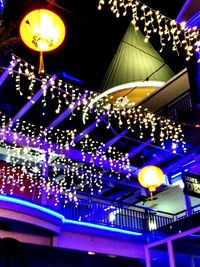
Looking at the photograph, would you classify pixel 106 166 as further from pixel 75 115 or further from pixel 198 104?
pixel 198 104

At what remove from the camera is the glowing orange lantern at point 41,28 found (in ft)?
15.6

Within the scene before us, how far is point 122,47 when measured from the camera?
14906 mm

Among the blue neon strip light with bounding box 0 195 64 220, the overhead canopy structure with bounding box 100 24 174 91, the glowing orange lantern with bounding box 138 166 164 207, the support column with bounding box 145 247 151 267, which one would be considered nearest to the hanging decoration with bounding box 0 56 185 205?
the blue neon strip light with bounding box 0 195 64 220

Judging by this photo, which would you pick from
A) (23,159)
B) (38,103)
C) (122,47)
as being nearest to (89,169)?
(23,159)

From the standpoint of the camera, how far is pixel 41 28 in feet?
15.6

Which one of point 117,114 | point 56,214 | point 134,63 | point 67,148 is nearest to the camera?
point 56,214

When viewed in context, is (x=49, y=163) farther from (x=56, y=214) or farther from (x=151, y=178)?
(x=151, y=178)

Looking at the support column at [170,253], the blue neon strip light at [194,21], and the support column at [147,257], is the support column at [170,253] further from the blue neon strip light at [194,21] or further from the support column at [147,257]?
the blue neon strip light at [194,21]

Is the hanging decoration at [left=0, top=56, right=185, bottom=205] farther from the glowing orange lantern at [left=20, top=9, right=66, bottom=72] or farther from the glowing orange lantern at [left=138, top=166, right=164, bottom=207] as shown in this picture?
the glowing orange lantern at [left=20, top=9, right=66, bottom=72]

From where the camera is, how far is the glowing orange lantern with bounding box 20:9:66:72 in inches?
188

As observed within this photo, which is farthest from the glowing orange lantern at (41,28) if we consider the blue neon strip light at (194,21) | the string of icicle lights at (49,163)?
the string of icicle lights at (49,163)

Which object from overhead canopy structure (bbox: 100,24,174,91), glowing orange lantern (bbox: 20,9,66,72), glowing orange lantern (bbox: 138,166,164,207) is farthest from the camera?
overhead canopy structure (bbox: 100,24,174,91)

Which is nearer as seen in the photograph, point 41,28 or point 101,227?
point 41,28

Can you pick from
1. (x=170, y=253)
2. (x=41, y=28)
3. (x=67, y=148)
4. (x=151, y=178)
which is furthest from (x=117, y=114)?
(x=41, y=28)
